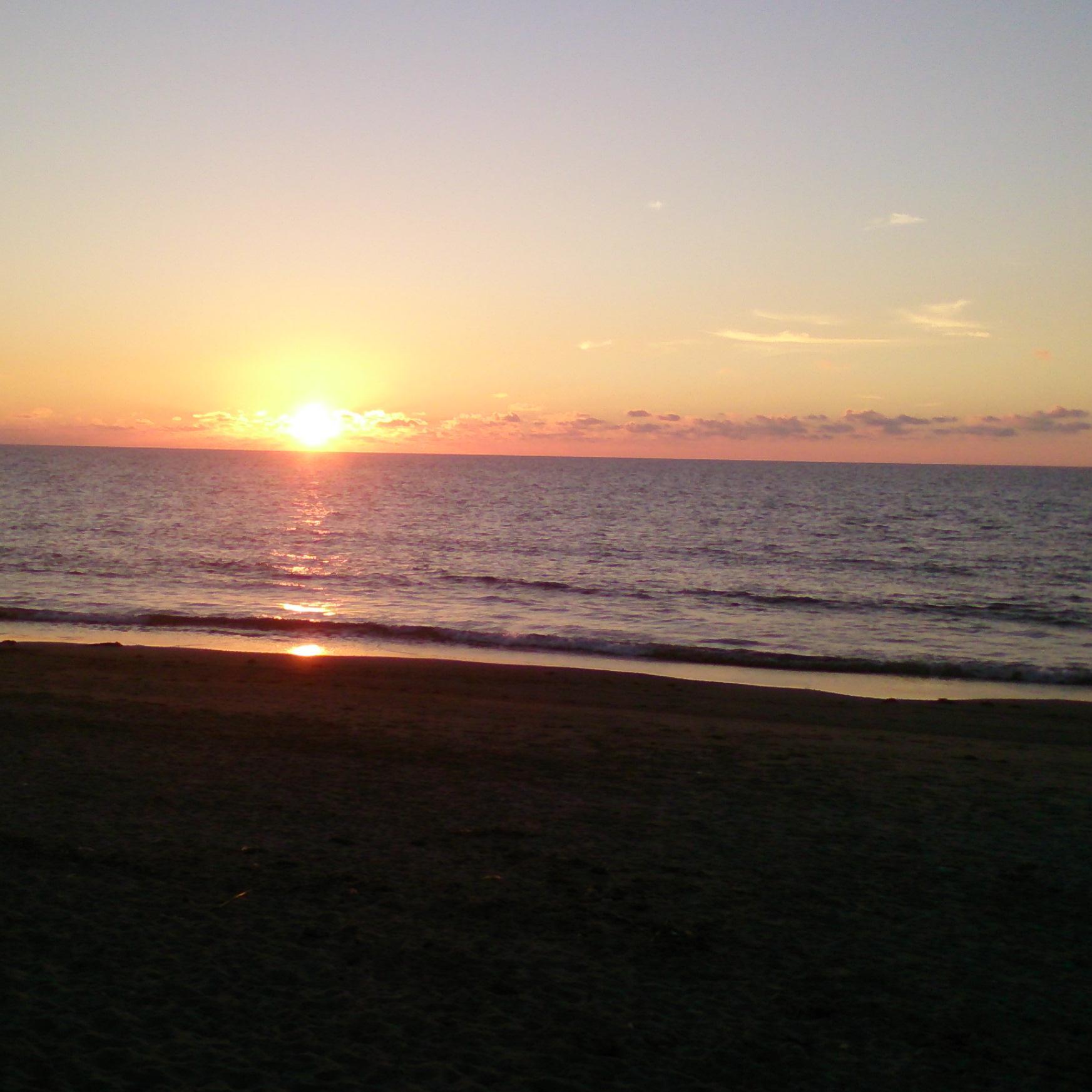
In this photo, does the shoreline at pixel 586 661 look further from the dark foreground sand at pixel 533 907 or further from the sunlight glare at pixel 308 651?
the dark foreground sand at pixel 533 907

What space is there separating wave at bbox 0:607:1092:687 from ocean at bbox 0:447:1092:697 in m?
0.06

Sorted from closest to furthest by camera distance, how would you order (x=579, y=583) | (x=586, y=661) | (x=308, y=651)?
(x=586, y=661), (x=308, y=651), (x=579, y=583)

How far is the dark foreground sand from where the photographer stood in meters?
4.42

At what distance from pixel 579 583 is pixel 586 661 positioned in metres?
11.6

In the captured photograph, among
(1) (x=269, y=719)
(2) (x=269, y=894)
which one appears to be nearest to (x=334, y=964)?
(2) (x=269, y=894)

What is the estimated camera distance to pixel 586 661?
1834cm

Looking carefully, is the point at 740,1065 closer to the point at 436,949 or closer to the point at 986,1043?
the point at 986,1043

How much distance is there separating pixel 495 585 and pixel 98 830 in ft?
71.9

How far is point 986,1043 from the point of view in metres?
4.59

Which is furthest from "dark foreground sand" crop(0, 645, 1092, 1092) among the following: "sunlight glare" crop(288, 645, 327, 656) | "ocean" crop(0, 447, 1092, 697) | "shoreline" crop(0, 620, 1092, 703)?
"ocean" crop(0, 447, 1092, 697)

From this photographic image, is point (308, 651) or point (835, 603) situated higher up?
point (308, 651)

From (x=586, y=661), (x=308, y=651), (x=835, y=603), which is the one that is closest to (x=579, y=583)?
(x=835, y=603)

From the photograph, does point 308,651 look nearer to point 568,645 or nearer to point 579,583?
point 568,645

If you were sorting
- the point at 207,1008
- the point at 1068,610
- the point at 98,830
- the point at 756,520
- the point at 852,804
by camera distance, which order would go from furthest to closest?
the point at 756,520, the point at 1068,610, the point at 852,804, the point at 98,830, the point at 207,1008
